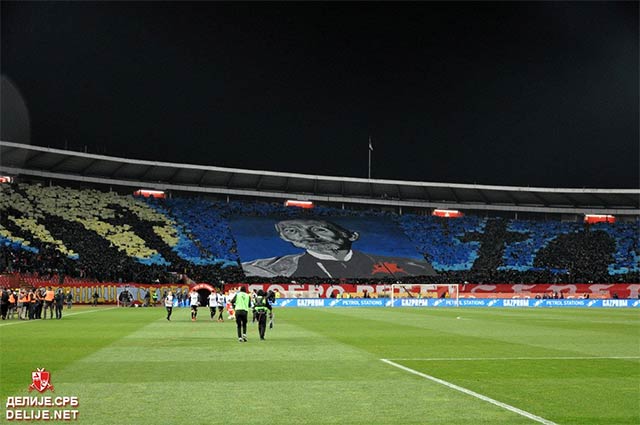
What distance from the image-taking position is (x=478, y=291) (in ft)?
258

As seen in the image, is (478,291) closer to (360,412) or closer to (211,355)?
(211,355)

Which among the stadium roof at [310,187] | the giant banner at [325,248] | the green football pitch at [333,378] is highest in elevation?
the stadium roof at [310,187]

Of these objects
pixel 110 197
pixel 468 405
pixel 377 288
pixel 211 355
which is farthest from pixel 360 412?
pixel 110 197

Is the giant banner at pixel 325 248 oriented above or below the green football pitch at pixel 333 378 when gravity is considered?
above

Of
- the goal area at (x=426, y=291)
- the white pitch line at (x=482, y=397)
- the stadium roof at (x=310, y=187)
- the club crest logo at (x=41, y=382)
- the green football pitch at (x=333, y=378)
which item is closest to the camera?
the white pitch line at (x=482, y=397)

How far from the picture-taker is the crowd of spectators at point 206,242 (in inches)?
2881

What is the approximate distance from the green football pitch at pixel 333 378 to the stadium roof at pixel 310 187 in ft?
216

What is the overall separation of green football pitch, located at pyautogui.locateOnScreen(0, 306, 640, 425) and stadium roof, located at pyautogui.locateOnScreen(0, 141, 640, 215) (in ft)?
216

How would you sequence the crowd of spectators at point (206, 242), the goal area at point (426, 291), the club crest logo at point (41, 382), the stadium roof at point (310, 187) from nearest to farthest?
the club crest logo at point (41, 382) → the crowd of spectators at point (206, 242) → the goal area at point (426, 291) → the stadium roof at point (310, 187)

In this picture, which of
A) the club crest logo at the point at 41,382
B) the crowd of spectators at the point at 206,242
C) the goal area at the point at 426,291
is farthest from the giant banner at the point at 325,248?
the club crest logo at the point at 41,382

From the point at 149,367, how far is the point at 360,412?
7.42 meters

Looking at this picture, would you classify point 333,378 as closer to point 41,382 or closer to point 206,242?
point 41,382

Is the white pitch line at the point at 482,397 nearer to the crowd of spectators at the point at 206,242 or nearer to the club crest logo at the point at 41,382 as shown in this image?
the club crest logo at the point at 41,382

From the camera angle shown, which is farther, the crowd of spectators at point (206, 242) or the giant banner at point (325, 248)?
the giant banner at point (325, 248)
